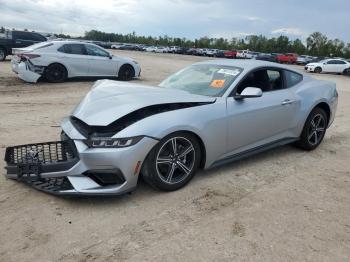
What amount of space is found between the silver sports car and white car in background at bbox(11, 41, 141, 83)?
852 cm

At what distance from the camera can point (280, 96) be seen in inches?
223

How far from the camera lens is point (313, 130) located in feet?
20.6

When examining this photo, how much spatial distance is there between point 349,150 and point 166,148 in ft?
12.3

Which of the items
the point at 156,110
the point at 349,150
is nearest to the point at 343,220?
the point at 156,110

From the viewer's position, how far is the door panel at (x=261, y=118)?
4938mm

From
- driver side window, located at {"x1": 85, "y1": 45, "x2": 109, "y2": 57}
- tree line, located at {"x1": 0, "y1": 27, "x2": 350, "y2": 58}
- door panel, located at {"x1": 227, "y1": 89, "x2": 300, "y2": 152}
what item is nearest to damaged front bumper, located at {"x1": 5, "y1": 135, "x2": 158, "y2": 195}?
door panel, located at {"x1": 227, "y1": 89, "x2": 300, "y2": 152}

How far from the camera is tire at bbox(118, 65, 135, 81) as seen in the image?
49.8ft

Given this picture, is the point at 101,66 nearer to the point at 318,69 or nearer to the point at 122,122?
the point at 122,122

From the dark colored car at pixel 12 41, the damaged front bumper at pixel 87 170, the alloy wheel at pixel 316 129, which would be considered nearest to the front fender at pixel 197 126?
the damaged front bumper at pixel 87 170

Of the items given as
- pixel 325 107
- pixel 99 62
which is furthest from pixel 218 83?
pixel 99 62

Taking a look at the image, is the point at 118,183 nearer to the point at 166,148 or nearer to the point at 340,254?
the point at 166,148

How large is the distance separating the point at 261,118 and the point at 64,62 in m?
9.86

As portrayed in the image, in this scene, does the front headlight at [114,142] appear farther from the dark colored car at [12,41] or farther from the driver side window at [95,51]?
the dark colored car at [12,41]

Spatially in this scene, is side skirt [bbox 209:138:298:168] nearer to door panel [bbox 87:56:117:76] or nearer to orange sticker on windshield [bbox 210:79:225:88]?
orange sticker on windshield [bbox 210:79:225:88]
